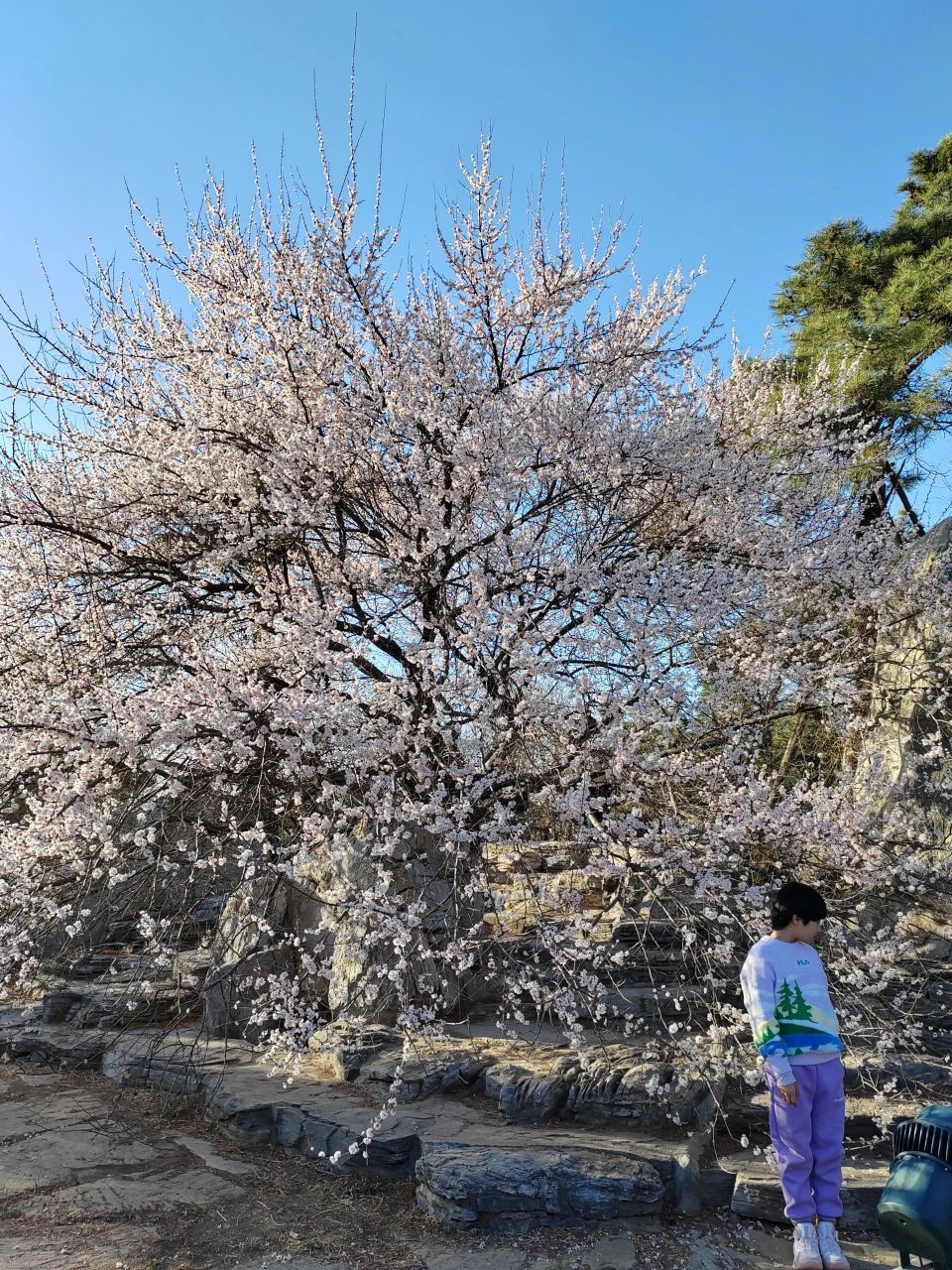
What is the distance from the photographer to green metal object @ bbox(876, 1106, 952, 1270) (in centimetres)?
256

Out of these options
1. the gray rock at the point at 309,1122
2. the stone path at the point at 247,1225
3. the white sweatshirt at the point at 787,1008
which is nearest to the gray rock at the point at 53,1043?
the stone path at the point at 247,1225

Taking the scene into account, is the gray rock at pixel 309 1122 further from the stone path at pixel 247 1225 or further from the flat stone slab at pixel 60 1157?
the flat stone slab at pixel 60 1157

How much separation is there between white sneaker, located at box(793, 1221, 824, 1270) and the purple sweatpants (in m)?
0.03

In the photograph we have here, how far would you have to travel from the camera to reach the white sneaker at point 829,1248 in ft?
9.76

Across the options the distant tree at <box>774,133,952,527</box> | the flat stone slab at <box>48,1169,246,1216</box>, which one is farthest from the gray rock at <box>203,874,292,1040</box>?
the distant tree at <box>774,133,952,527</box>

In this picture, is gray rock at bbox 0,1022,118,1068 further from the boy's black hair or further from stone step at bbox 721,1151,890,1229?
the boy's black hair

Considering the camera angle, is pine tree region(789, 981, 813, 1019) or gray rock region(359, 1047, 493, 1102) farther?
gray rock region(359, 1047, 493, 1102)

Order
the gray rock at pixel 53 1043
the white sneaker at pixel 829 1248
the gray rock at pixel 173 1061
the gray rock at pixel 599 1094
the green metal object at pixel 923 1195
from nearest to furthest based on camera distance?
the green metal object at pixel 923 1195 → the white sneaker at pixel 829 1248 → the gray rock at pixel 599 1094 → the gray rock at pixel 173 1061 → the gray rock at pixel 53 1043

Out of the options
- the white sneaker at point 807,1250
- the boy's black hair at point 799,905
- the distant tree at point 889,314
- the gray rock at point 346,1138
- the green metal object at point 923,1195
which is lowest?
the gray rock at point 346,1138

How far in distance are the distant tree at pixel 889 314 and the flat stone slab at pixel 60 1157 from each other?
9453 millimetres

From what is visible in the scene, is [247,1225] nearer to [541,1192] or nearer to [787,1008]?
[541,1192]

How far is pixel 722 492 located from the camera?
653 centimetres

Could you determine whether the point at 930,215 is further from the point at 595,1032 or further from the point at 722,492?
the point at 595,1032

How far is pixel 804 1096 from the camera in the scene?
303 centimetres
